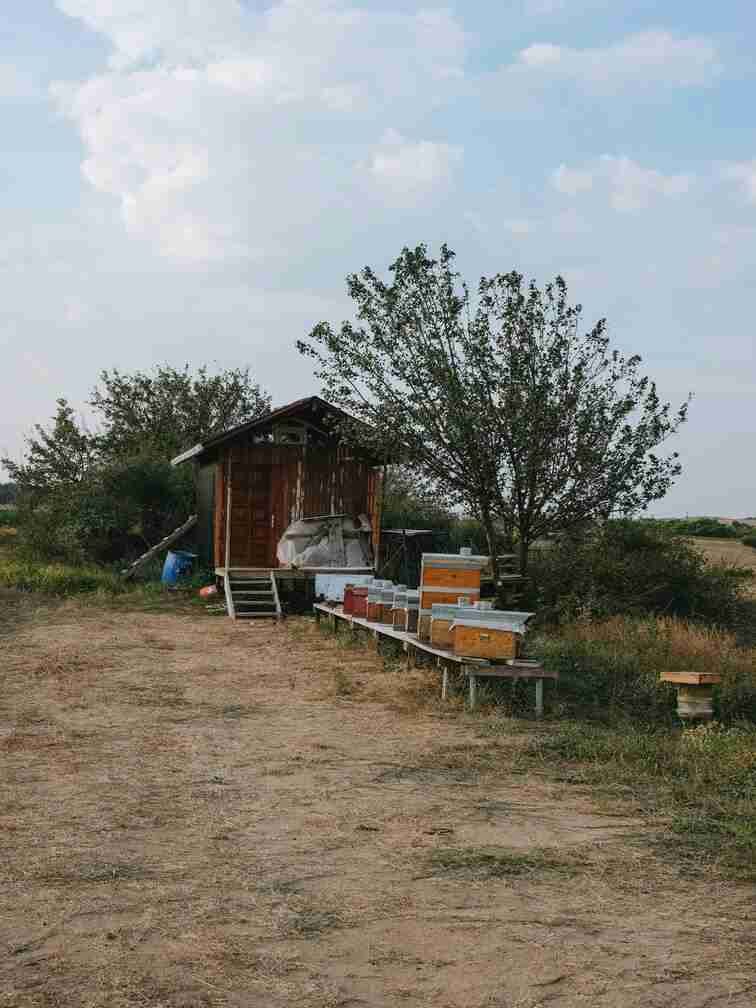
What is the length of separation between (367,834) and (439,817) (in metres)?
0.59

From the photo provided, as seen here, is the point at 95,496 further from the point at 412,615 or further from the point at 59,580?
the point at 412,615

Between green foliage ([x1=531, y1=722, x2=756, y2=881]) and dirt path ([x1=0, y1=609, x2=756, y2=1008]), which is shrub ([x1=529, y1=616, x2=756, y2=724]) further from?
dirt path ([x1=0, y1=609, x2=756, y2=1008])

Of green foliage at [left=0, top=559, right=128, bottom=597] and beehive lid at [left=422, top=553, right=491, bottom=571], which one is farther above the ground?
beehive lid at [left=422, top=553, right=491, bottom=571]

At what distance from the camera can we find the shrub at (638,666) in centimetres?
1052

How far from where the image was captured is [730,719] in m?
10.4

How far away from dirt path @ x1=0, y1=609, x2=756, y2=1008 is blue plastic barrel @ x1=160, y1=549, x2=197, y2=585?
13.1m

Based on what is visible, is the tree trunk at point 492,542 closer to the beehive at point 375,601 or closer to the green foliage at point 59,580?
A: the beehive at point 375,601

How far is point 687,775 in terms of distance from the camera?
7.64 metres

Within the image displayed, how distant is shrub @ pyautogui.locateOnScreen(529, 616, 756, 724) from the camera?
34.5 feet

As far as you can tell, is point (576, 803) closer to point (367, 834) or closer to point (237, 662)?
point (367, 834)

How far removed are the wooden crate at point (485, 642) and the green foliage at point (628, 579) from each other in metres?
7.58

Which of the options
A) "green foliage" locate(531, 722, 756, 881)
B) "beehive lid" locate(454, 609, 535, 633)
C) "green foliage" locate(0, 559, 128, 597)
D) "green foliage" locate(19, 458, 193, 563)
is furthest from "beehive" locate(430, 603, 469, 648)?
"green foliage" locate(19, 458, 193, 563)

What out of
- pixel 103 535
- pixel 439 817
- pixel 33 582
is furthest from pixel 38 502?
pixel 439 817

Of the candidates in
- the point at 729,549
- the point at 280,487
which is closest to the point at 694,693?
the point at 280,487
